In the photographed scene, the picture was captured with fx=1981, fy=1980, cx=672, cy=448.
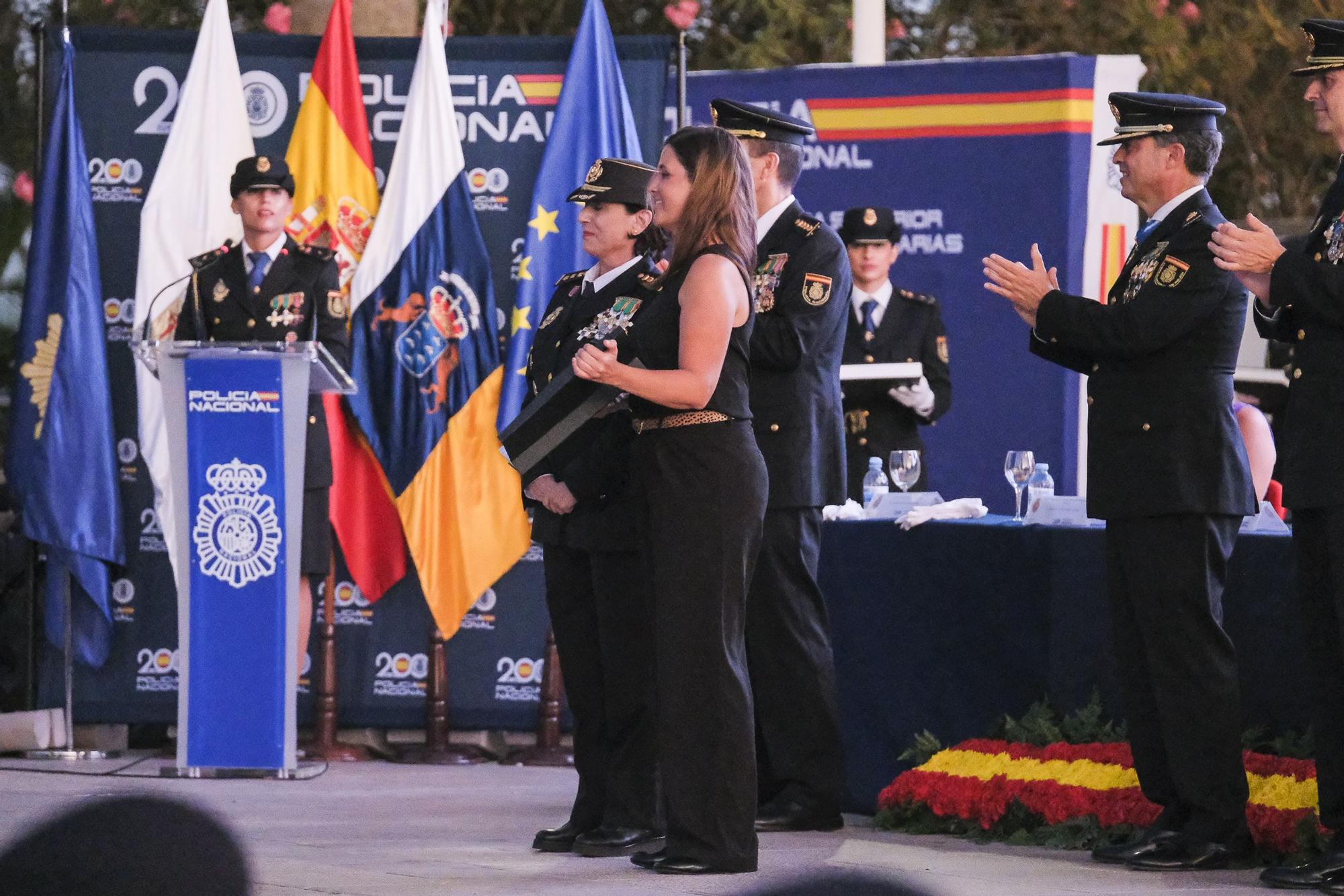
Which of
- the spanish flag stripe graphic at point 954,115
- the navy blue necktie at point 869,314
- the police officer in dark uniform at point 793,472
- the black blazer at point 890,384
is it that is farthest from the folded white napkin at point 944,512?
the spanish flag stripe graphic at point 954,115

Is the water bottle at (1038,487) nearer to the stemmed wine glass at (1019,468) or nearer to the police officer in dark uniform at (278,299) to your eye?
the stemmed wine glass at (1019,468)

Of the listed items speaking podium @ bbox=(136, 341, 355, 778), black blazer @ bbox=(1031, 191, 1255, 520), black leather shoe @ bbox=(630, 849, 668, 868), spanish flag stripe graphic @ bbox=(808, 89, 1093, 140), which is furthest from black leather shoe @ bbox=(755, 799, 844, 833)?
spanish flag stripe graphic @ bbox=(808, 89, 1093, 140)

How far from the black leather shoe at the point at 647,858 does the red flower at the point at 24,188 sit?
6.32 meters

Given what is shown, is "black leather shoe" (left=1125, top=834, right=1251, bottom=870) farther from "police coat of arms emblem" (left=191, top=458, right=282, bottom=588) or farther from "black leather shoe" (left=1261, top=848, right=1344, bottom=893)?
"police coat of arms emblem" (left=191, top=458, right=282, bottom=588)

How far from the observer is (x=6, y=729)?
6.88 m

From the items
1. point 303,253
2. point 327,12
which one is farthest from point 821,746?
point 327,12

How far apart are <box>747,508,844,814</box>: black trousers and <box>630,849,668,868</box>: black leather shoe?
0.76m

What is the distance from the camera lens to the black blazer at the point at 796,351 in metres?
5.22

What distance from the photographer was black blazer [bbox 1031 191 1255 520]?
4.66 meters

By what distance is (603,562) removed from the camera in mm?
4836

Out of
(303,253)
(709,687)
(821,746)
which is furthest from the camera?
(303,253)

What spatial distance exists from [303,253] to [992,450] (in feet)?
10.1

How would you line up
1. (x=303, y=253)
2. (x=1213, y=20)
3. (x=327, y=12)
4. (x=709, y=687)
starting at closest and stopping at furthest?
(x=709, y=687) → (x=303, y=253) → (x=327, y=12) → (x=1213, y=20)

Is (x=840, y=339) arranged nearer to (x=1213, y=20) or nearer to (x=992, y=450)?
(x=992, y=450)
